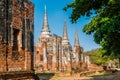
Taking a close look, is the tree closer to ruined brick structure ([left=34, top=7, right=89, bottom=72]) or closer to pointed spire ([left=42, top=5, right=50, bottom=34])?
ruined brick structure ([left=34, top=7, right=89, bottom=72])

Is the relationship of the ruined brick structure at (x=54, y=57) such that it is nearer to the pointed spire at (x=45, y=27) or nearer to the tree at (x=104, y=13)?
the pointed spire at (x=45, y=27)

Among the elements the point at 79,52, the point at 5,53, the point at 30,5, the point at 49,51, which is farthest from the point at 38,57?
the point at 5,53

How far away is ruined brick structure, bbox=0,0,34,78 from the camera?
12438mm

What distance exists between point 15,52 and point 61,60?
28.6 m

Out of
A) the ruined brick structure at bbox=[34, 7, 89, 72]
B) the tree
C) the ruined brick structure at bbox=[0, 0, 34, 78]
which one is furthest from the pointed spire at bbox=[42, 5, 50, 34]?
the tree

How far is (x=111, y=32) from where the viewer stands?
9.37 meters

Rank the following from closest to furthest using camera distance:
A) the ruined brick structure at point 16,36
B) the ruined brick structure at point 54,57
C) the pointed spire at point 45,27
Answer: the ruined brick structure at point 16,36 < the ruined brick structure at point 54,57 < the pointed spire at point 45,27

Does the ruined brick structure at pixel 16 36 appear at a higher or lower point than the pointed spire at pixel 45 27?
lower

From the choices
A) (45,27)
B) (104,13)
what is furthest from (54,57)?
(104,13)

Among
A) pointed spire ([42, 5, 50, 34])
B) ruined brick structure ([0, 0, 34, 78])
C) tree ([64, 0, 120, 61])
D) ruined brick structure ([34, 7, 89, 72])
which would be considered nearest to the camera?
tree ([64, 0, 120, 61])

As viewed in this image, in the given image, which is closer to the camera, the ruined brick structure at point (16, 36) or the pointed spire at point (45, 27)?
the ruined brick structure at point (16, 36)

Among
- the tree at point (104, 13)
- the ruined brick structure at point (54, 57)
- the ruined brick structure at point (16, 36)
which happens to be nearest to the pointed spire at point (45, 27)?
the ruined brick structure at point (54, 57)

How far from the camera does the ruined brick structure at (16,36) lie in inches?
490

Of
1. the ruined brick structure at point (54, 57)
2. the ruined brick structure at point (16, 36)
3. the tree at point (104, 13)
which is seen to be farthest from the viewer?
the ruined brick structure at point (54, 57)
